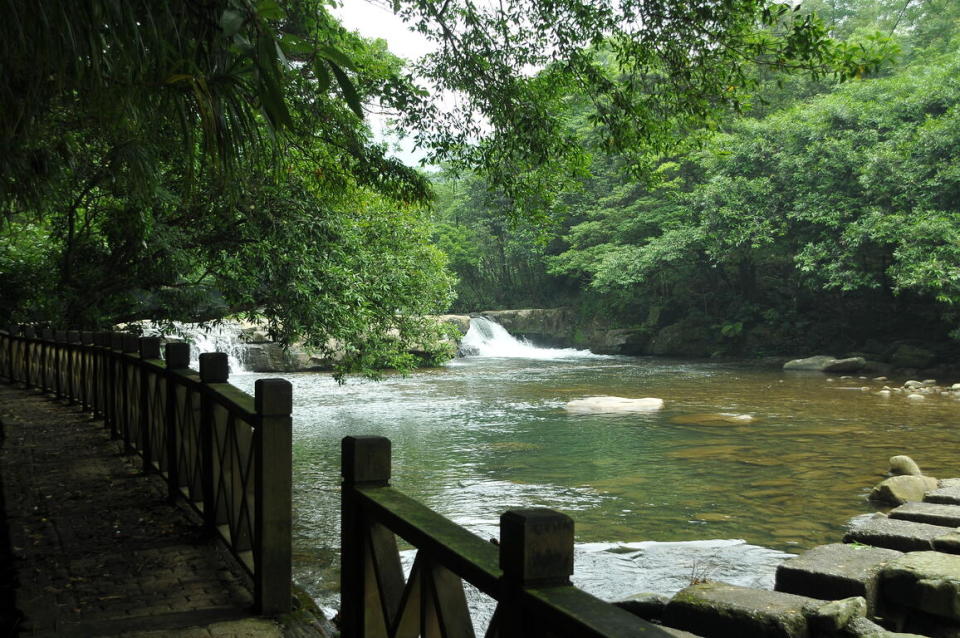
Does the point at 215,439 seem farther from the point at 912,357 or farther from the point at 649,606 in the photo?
the point at 912,357

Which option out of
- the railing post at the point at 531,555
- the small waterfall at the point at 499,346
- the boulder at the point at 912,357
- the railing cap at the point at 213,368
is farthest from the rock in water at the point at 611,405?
the small waterfall at the point at 499,346

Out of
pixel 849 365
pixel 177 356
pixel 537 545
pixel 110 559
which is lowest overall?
pixel 849 365

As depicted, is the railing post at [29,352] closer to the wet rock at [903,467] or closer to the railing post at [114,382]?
the railing post at [114,382]

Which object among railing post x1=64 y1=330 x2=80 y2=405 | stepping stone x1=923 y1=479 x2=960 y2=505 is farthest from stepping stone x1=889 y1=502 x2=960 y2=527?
railing post x1=64 y1=330 x2=80 y2=405

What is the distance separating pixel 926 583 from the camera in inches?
225

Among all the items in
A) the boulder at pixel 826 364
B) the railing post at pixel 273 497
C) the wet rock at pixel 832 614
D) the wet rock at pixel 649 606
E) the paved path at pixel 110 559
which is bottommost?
the wet rock at pixel 649 606

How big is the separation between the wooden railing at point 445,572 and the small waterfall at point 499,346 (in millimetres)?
30977

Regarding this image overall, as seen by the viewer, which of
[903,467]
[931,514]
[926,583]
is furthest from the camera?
[903,467]

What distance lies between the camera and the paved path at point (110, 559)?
11.1 feet

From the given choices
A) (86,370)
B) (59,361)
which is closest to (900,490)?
(86,370)

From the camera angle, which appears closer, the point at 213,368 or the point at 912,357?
the point at 213,368

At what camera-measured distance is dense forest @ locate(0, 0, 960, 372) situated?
3.10 m

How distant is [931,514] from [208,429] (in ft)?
22.5

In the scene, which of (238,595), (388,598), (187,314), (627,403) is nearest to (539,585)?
(388,598)
